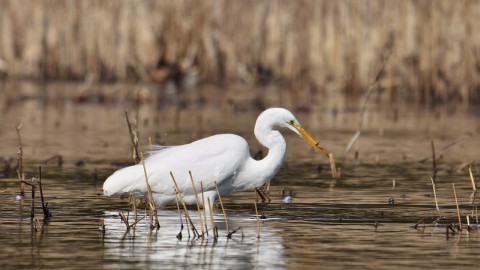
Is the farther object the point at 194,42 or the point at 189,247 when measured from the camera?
the point at 194,42

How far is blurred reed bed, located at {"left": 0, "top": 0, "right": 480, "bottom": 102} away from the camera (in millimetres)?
22891

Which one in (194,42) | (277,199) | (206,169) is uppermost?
(194,42)

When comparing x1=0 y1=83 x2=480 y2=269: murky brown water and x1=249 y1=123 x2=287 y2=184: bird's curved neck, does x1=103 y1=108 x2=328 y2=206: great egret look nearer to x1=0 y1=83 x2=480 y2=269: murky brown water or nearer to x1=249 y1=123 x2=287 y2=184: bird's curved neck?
x1=249 y1=123 x2=287 y2=184: bird's curved neck

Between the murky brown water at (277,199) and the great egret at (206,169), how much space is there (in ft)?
0.81

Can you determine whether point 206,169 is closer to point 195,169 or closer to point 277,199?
point 195,169

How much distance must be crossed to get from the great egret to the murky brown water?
0.25 meters

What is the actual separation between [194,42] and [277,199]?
15.8 meters

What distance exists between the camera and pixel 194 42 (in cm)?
2611

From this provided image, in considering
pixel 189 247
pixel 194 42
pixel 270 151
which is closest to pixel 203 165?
pixel 270 151

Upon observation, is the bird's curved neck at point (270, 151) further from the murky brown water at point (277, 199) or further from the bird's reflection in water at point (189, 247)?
the bird's reflection in water at point (189, 247)

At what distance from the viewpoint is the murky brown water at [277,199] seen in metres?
7.46

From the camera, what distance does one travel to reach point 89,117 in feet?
63.3

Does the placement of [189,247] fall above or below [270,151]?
below

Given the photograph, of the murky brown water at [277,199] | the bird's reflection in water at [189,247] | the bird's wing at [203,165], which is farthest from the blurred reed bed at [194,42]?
the bird's reflection in water at [189,247]
